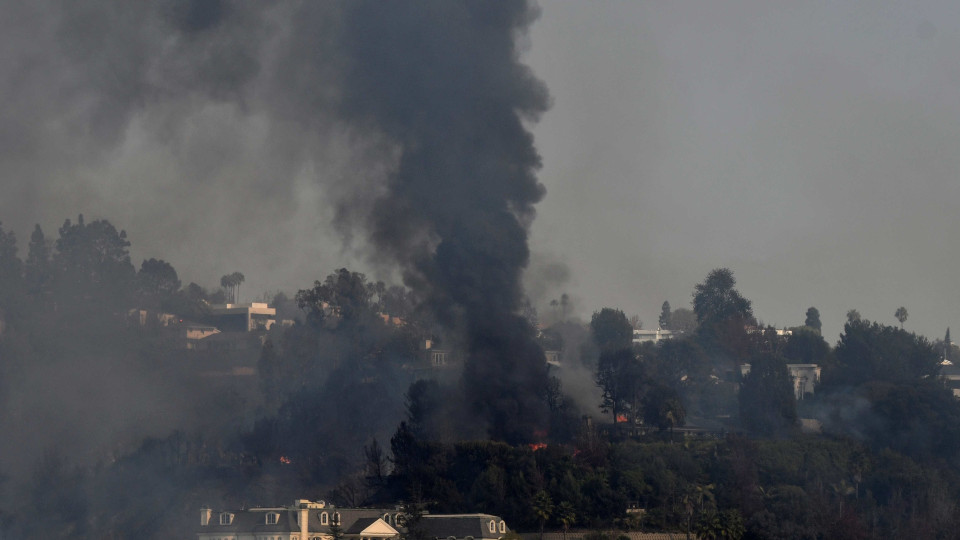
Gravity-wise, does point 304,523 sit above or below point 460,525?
above

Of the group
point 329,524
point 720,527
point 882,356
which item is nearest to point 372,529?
point 329,524

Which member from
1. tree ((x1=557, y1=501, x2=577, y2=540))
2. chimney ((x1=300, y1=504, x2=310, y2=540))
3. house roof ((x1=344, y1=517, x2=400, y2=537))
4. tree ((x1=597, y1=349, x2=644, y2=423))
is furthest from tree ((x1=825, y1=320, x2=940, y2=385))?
chimney ((x1=300, y1=504, x2=310, y2=540))

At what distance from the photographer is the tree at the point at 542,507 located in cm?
13325

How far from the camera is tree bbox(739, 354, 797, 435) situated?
165 metres

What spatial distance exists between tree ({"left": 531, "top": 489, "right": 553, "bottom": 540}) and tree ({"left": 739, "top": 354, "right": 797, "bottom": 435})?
1503 inches

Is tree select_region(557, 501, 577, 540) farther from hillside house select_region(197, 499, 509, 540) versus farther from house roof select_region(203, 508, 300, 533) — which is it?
house roof select_region(203, 508, 300, 533)

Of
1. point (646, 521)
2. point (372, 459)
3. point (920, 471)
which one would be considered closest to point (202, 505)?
point (372, 459)

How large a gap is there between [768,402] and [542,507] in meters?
41.0

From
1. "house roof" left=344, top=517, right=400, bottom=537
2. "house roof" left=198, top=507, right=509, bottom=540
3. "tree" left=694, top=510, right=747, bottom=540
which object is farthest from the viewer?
"tree" left=694, top=510, right=747, bottom=540

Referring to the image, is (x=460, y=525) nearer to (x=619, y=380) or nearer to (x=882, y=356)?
(x=619, y=380)

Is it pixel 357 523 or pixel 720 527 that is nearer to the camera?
pixel 357 523

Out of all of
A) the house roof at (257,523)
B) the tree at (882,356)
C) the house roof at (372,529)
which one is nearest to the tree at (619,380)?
the tree at (882,356)

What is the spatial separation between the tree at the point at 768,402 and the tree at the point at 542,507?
3818 cm

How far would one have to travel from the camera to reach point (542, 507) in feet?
439
